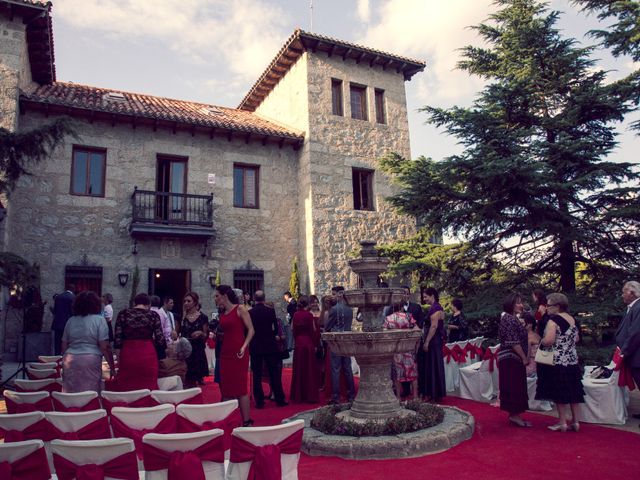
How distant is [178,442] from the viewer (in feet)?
9.04

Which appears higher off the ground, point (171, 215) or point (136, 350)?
point (171, 215)

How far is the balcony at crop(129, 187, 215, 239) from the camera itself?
42.3 ft

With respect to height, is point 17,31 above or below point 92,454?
above

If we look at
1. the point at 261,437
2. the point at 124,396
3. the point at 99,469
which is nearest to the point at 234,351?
the point at 124,396

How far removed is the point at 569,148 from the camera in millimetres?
9711

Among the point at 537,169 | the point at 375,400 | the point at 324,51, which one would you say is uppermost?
the point at 324,51

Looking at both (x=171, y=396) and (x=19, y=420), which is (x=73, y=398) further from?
(x=171, y=396)

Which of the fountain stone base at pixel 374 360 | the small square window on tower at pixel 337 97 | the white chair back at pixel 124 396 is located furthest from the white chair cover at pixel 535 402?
the small square window on tower at pixel 337 97

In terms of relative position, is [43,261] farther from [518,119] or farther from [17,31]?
[518,119]

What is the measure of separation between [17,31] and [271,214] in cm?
831

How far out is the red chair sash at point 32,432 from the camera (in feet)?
11.1

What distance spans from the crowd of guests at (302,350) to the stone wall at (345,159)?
6.41m

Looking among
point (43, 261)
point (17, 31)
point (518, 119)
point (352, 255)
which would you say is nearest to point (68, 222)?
point (43, 261)

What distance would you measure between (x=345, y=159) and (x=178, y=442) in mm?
13484
